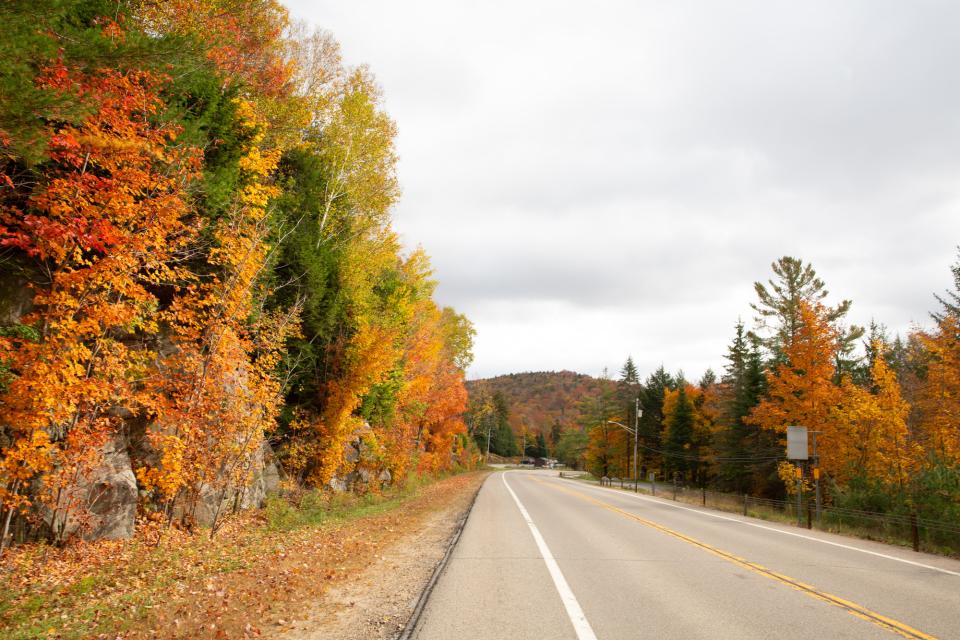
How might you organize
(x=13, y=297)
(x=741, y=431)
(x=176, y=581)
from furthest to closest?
(x=741, y=431) → (x=13, y=297) → (x=176, y=581)

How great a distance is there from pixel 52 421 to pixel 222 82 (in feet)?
34.1

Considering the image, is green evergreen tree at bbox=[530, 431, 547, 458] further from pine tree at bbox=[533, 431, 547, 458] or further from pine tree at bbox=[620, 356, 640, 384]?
pine tree at bbox=[620, 356, 640, 384]

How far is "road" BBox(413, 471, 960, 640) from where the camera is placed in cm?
563

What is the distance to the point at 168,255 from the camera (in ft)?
30.5

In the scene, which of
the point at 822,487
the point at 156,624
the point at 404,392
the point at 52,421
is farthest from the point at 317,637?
the point at 822,487

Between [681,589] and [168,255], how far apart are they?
10.0 metres

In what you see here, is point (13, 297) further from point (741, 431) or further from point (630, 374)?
point (630, 374)

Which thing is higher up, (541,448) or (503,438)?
(503,438)

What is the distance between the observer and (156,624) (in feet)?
18.6

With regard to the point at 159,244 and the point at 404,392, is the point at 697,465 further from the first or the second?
the point at 159,244

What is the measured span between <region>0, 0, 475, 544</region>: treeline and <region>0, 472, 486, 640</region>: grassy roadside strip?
80 centimetres

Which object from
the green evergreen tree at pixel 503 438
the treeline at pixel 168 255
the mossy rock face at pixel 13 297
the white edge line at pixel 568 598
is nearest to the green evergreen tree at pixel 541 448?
the green evergreen tree at pixel 503 438

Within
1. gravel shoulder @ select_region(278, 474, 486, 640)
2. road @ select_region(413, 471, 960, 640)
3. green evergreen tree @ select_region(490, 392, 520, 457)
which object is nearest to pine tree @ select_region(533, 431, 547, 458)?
green evergreen tree @ select_region(490, 392, 520, 457)

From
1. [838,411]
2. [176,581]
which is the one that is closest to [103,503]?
[176,581]
